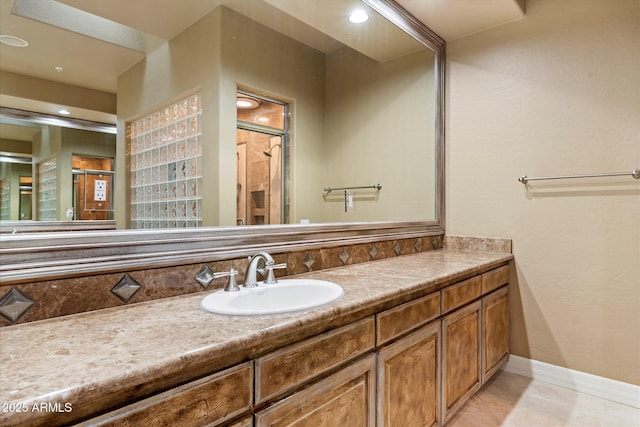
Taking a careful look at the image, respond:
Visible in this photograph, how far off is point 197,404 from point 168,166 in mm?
974

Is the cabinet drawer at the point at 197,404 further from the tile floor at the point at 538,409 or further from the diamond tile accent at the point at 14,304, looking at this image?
the tile floor at the point at 538,409

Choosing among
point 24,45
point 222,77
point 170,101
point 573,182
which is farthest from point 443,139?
Result: point 24,45

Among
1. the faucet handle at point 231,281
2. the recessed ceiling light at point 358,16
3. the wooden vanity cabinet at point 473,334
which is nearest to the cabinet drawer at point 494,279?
the wooden vanity cabinet at point 473,334

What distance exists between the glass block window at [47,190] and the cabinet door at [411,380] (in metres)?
1.19

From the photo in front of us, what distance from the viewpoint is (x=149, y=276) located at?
1.17m

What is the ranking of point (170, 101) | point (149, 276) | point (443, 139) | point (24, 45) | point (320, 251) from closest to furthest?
1. point (24, 45)
2. point (149, 276)
3. point (170, 101)
4. point (320, 251)
5. point (443, 139)

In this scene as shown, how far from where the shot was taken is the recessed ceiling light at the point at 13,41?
38.6 inches

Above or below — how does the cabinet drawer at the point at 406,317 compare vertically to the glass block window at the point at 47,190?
below

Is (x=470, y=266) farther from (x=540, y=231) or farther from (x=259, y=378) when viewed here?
(x=259, y=378)

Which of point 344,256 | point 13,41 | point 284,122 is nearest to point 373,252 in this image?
point 344,256

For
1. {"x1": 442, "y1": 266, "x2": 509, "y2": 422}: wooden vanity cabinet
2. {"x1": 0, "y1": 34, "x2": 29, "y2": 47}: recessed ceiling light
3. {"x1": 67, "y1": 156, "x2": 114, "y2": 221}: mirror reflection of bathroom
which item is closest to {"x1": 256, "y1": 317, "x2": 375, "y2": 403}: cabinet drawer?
{"x1": 442, "y1": 266, "x2": 509, "y2": 422}: wooden vanity cabinet

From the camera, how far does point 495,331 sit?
2.16 meters

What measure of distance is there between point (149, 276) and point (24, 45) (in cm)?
78

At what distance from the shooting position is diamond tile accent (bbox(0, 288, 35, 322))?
3.01 ft
